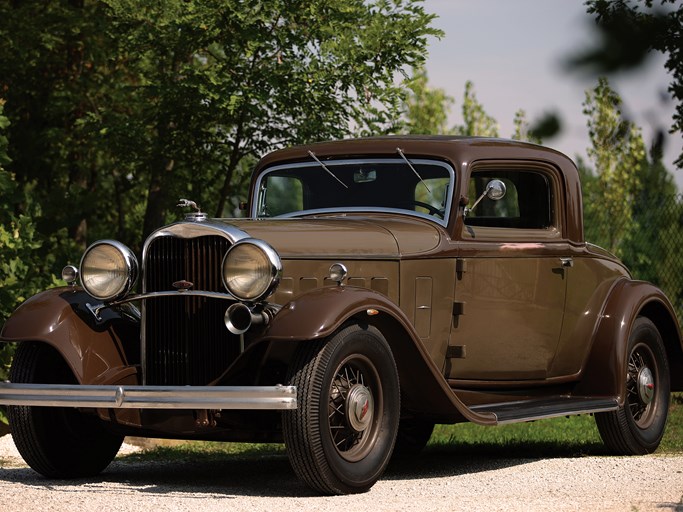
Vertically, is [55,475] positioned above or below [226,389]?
below

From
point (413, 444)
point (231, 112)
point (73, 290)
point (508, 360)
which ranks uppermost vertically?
point (231, 112)

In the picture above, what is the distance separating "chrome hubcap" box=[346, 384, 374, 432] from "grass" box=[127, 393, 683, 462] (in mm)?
2153

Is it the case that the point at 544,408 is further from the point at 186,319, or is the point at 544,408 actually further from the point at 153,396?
the point at 153,396

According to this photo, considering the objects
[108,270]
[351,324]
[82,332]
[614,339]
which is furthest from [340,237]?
[614,339]

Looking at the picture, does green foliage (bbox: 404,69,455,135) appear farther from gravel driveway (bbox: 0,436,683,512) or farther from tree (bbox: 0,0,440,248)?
gravel driveway (bbox: 0,436,683,512)

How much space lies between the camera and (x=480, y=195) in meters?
6.58

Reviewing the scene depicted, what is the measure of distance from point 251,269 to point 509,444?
3501 mm

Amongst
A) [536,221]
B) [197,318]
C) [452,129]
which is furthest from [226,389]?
[452,129]

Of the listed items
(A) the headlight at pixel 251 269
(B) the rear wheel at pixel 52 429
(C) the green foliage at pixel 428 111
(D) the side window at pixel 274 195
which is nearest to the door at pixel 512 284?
(D) the side window at pixel 274 195

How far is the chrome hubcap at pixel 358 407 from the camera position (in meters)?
5.29

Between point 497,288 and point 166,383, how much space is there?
6.72ft

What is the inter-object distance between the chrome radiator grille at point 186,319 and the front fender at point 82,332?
0.25 metres

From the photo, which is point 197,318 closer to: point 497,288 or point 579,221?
point 497,288

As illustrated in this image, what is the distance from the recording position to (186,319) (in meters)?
5.59
